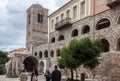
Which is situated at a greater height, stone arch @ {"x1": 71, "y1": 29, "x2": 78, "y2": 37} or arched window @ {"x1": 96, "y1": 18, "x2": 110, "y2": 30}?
arched window @ {"x1": 96, "y1": 18, "x2": 110, "y2": 30}

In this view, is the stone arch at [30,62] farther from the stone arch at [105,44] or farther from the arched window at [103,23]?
the stone arch at [105,44]

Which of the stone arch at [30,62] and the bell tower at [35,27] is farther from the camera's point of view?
the bell tower at [35,27]

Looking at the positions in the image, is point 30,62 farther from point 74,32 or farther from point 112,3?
point 112,3

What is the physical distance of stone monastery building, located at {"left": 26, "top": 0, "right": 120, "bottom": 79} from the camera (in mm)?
24688

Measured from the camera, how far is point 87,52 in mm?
20422

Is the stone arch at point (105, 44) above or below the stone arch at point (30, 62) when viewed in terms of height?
above

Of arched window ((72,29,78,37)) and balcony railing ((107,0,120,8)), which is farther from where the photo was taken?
arched window ((72,29,78,37))

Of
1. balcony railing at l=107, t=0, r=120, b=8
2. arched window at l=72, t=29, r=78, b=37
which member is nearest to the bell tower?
arched window at l=72, t=29, r=78, b=37

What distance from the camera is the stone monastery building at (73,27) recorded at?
24688 millimetres

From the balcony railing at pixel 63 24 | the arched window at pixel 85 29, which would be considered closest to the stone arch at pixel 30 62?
the balcony railing at pixel 63 24

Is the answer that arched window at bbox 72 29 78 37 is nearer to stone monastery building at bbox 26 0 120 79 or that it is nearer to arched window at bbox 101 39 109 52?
stone monastery building at bbox 26 0 120 79

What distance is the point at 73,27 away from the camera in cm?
→ 3275

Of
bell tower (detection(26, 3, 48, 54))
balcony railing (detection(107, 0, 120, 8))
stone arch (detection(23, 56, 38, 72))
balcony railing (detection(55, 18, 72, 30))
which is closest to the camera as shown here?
balcony railing (detection(107, 0, 120, 8))

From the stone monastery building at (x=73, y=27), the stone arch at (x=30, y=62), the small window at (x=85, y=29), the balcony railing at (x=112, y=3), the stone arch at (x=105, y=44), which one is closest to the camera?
the balcony railing at (x=112, y=3)
